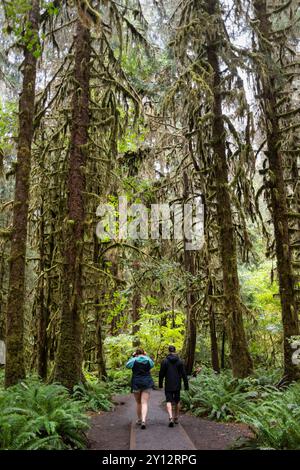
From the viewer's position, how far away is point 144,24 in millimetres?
10688

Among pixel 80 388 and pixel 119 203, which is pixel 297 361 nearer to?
pixel 80 388

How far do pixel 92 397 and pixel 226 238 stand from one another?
551 cm

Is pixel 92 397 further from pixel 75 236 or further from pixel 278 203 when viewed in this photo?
pixel 278 203

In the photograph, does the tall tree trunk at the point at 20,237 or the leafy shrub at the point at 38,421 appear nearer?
the leafy shrub at the point at 38,421

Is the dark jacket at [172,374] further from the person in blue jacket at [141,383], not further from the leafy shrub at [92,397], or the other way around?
the leafy shrub at [92,397]

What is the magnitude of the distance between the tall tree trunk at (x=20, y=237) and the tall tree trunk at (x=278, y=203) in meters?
5.83

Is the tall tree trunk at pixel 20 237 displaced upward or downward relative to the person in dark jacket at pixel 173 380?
upward

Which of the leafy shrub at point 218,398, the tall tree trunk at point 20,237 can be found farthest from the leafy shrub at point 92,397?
the leafy shrub at point 218,398

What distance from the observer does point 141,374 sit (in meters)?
8.13

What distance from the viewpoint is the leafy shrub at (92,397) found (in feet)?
30.6

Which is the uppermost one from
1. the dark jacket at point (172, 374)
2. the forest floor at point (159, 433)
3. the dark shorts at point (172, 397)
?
the dark jacket at point (172, 374)

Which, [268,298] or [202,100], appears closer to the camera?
[202,100]

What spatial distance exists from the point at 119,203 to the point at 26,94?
199 inches

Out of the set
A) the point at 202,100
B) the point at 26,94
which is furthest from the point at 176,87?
the point at 26,94
